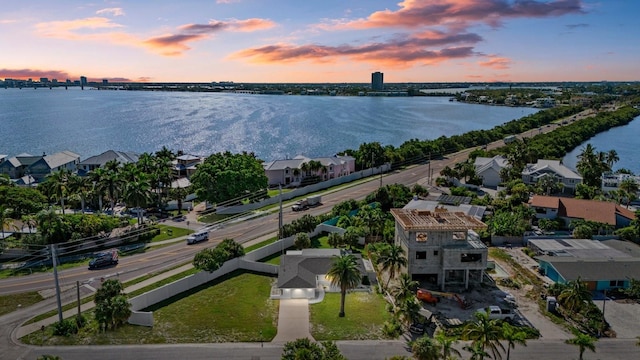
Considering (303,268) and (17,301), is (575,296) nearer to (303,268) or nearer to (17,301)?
(303,268)

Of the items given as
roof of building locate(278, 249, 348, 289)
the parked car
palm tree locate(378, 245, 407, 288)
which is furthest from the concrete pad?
the parked car

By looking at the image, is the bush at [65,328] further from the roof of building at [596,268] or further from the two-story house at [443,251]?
the roof of building at [596,268]

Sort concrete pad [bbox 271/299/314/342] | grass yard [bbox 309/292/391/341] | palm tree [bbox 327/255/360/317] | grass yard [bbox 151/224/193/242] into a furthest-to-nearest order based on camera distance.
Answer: grass yard [bbox 151/224/193/242], palm tree [bbox 327/255/360/317], grass yard [bbox 309/292/391/341], concrete pad [bbox 271/299/314/342]

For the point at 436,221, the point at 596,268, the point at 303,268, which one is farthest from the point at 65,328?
the point at 596,268

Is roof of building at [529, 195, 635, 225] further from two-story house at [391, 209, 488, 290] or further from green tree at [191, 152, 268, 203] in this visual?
green tree at [191, 152, 268, 203]

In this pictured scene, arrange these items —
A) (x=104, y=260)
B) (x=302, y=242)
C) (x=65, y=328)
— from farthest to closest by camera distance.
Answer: (x=302, y=242) → (x=104, y=260) → (x=65, y=328)

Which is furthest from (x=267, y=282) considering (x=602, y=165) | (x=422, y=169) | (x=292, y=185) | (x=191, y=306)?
(x=602, y=165)

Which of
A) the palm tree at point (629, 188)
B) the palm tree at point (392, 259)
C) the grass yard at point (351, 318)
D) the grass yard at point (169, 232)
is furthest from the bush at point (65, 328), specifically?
the palm tree at point (629, 188)
